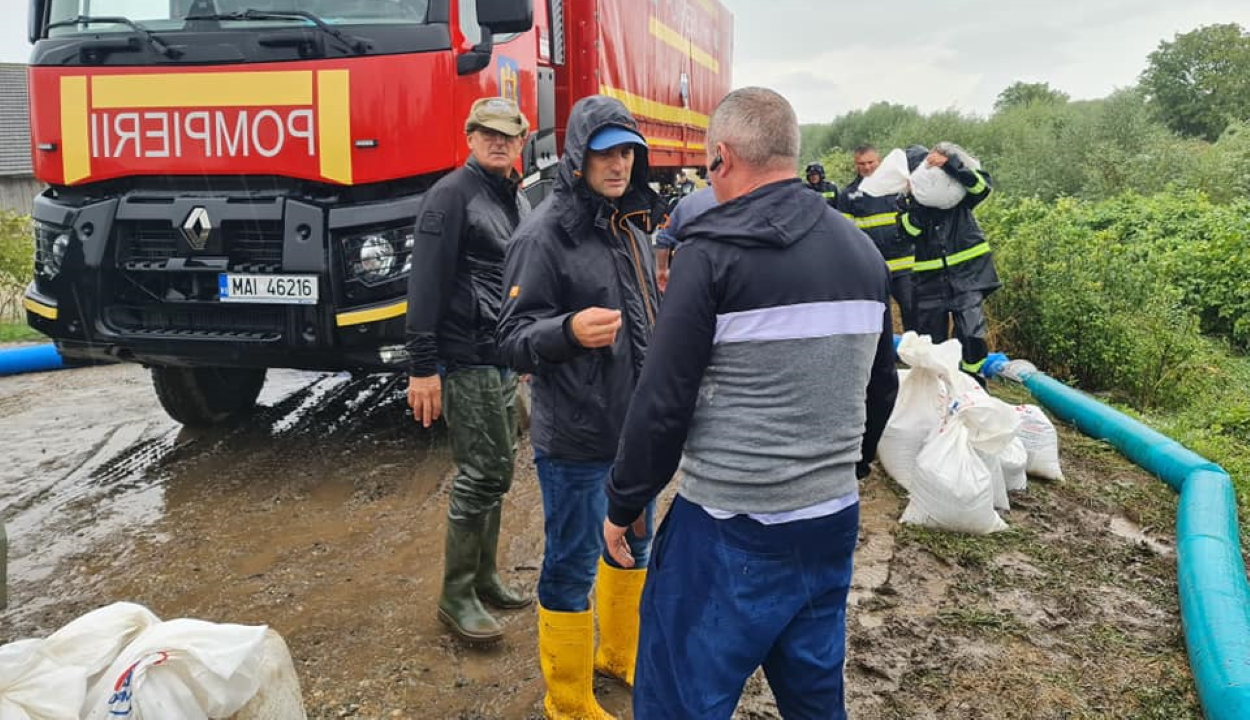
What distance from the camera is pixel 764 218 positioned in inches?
71.2

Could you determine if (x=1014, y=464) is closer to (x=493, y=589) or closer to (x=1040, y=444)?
(x=1040, y=444)

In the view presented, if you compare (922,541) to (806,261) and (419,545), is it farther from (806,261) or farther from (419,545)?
(806,261)

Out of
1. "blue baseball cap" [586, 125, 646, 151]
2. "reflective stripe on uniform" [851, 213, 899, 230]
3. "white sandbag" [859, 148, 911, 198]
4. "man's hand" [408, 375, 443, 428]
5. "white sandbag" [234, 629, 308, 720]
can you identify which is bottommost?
"white sandbag" [234, 629, 308, 720]

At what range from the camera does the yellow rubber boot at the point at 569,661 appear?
264 cm

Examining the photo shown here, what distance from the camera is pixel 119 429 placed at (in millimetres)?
5648

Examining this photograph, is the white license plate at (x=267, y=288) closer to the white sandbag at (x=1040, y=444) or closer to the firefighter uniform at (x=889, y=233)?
the white sandbag at (x=1040, y=444)

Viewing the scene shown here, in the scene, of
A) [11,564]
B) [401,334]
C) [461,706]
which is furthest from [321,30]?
[461,706]

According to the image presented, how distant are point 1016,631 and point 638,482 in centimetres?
202

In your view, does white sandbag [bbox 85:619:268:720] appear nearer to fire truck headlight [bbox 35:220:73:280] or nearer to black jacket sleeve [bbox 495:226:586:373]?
black jacket sleeve [bbox 495:226:586:373]

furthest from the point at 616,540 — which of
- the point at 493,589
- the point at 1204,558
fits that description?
the point at 1204,558

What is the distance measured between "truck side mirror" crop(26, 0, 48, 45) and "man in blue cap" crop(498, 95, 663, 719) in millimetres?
3526

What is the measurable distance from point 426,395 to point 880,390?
1.56m

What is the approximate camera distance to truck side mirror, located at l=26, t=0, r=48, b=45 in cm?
464

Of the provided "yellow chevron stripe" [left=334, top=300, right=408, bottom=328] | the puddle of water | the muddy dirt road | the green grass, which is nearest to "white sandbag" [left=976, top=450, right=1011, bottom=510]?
the muddy dirt road
